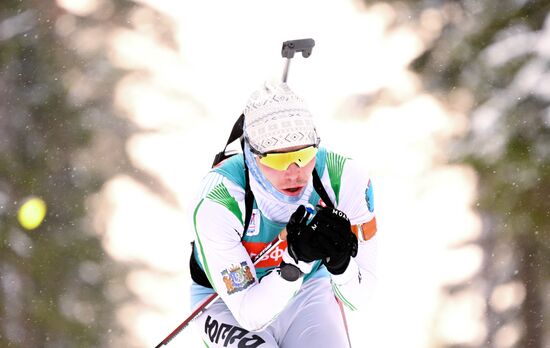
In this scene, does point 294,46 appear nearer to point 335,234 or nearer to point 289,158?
point 289,158

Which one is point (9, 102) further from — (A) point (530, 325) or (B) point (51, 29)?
(A) point (530, 325)

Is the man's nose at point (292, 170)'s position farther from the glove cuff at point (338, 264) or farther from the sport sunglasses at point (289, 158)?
the glove cuff at point (338, 264)

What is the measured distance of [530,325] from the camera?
303 inches

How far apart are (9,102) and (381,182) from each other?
326 centimetres

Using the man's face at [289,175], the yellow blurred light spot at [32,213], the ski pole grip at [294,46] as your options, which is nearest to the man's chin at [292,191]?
the man's face at [289,175]

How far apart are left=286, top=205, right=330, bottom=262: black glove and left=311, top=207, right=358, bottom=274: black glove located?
0.04 ft

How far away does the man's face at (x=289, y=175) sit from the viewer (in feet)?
11.5

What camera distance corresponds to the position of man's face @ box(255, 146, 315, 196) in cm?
352

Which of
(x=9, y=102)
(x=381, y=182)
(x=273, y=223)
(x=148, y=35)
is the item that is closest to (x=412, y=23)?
(x=381, y=182)

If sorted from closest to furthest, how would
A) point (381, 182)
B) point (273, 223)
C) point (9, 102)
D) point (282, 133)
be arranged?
1. point (282, 133)
2. point (273, 223)
3. point (381, 182)
4. point (9, 102)

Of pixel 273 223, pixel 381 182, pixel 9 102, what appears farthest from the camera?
pixel 9 102

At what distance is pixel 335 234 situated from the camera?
127 inches

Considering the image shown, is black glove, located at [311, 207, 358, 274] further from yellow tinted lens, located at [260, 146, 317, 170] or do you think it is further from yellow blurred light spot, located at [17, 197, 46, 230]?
yellow blurred light spot, located at [17, 197, 46, 230]

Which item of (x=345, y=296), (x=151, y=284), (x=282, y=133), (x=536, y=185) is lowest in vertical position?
A: (x=151, y=284)
